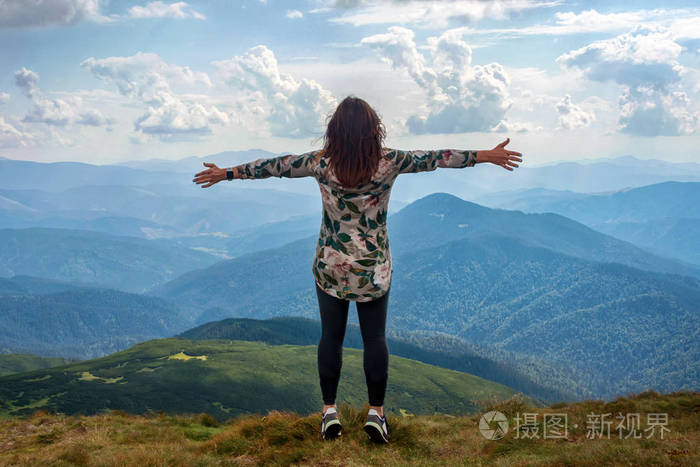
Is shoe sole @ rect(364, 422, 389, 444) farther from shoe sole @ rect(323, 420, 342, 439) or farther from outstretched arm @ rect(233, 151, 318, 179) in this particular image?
outstretched arm @ rect(233, 151, 318, 179)

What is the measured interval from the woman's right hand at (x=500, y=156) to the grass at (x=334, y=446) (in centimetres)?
356

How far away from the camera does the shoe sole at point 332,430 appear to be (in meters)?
6.44

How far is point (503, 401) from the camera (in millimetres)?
9734

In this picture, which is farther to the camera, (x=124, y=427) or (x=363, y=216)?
(x=124, y=427)

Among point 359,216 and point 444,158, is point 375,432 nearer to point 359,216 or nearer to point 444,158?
point 359,216

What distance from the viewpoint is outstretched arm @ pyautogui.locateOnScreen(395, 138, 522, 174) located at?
17.4 feet

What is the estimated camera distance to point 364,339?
5840mm

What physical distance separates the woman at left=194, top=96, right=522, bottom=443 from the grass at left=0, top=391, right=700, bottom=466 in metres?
1.55

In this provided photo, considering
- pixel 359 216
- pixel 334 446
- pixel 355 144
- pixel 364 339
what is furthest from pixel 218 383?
pixel 355 144

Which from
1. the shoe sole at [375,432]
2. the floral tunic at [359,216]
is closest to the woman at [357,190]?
the floral tunic at [359,216]

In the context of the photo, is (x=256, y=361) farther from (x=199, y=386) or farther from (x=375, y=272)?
(x=375, y=272)

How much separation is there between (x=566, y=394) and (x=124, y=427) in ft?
726

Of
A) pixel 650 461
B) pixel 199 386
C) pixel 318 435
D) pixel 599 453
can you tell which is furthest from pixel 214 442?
pixel 199 386

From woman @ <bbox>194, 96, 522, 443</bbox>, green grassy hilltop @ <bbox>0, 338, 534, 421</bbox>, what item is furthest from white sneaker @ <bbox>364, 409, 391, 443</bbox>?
green grassy hilltop @ <bbox>0, 338, 534, 421</bbox>
